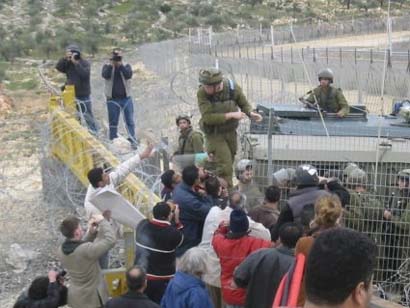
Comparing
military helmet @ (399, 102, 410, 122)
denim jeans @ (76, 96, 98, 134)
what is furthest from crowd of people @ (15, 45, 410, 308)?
denim jeans @ (76, 96, 98, 134)

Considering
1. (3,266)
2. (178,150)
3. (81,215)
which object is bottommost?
(3,266)

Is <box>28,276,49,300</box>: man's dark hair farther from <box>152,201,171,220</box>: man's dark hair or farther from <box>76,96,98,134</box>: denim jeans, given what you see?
<box>76,96,98,134</box>: denim jeans

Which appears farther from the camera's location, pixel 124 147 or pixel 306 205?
pixel 124 147

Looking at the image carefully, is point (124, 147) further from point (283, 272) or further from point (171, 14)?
point (171, 14)

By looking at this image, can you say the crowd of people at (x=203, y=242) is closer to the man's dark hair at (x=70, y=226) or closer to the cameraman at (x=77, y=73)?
the man's dark hair at (x=70, y=226)

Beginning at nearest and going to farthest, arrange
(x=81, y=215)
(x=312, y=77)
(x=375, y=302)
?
(x=375, y=302) < (x=81, y=215) < (x=312, y=77)

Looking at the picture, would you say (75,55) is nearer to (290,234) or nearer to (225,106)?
(225,106)

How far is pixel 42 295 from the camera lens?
561 cm

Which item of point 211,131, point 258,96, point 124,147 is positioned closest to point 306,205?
point 211,131

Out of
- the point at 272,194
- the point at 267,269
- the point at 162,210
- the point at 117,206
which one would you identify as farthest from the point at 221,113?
the point at 267,269

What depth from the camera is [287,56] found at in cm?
2277

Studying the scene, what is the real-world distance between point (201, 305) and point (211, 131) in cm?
354

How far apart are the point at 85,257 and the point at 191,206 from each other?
0.91 meters

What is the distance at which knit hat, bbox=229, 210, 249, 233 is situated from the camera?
17.8 ft
